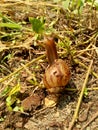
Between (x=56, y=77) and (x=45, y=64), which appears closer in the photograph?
(x=56, y=77)

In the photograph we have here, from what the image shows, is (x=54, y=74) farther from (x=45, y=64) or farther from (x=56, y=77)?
(x=45, y=64)

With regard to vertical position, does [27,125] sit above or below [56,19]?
below

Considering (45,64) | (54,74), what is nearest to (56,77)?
(54,74)

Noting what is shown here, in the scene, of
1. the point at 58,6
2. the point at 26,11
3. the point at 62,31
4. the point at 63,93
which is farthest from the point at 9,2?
the point at 63,93

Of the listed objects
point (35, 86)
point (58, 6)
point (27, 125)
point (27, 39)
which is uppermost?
point (58, 6)

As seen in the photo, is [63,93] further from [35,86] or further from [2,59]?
[2,59]

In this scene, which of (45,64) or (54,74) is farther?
(45,64)

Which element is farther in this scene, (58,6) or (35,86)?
(58,6)

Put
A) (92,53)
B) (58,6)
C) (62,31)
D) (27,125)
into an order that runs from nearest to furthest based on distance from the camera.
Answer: (27,125) → (92,53) → (62,31) → (58,6)
